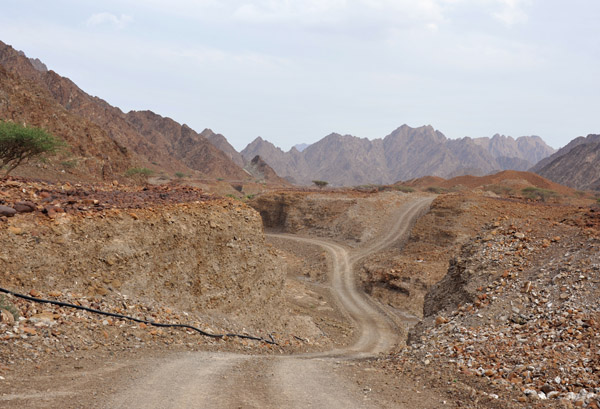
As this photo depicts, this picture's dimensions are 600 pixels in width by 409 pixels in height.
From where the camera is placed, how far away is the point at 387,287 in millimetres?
29516

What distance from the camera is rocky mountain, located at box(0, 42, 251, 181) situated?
61925 mm

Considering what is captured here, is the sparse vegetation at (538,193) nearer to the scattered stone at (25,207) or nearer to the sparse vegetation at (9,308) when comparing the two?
the scattered stone at (25,207)

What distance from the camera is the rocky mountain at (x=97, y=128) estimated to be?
61.9 metres

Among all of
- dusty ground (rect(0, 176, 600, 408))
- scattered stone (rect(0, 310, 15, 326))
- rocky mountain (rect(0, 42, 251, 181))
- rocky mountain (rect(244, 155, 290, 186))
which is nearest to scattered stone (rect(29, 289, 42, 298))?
dusty ground (rect(0, 176, 600, 408))

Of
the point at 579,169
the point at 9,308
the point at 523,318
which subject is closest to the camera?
the point at 9,308

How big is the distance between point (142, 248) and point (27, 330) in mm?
4754

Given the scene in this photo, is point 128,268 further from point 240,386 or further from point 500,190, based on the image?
point 500,190

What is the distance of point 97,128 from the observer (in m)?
73.0

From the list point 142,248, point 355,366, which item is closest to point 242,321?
point 142,248

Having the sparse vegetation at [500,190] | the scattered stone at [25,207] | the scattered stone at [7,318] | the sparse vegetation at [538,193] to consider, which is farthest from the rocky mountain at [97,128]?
the sparse vegetation at [538,193]

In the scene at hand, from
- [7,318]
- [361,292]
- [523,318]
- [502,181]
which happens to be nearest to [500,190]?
[502,181]

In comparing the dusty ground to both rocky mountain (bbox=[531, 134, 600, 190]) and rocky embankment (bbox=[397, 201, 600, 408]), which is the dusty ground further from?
rocky mountain (bbox=[531, 134, 600, 190])

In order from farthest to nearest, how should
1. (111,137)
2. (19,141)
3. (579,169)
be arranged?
(579,169) → (111,137) → (19,141)

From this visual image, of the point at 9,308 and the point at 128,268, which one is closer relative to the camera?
the point at 9,308
